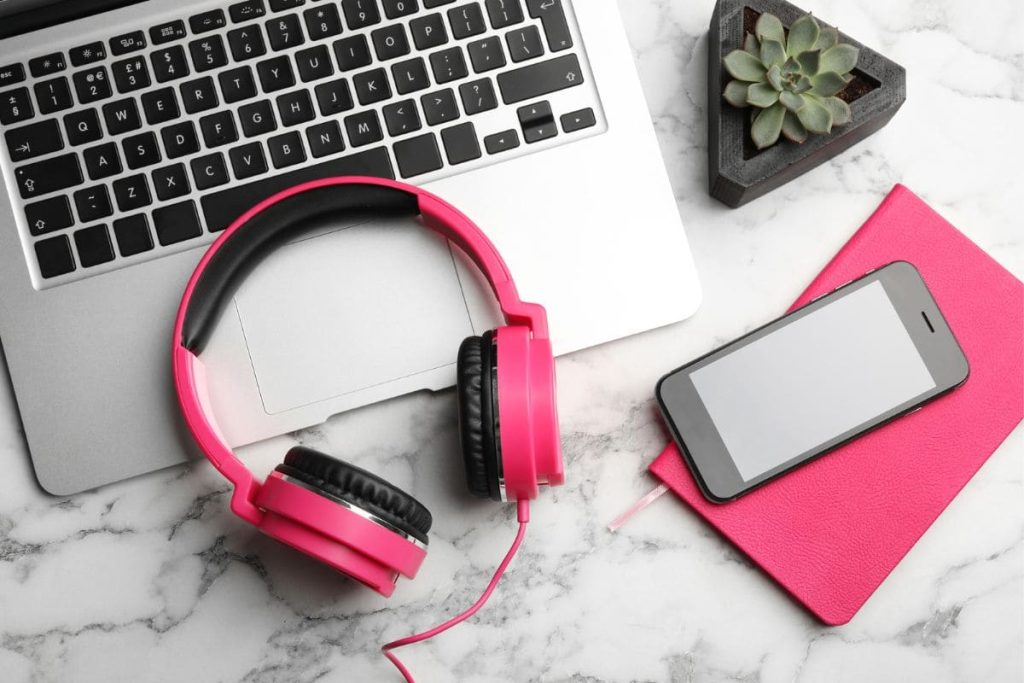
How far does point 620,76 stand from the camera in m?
0.68

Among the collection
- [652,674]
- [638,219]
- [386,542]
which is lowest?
[652,674]

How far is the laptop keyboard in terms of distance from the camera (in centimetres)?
65

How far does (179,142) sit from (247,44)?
10 centimetres

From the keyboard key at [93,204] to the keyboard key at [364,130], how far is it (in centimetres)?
19

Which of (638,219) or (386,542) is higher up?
(638,219)

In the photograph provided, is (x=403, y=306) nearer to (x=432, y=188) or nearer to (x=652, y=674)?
(x=432, y=188)

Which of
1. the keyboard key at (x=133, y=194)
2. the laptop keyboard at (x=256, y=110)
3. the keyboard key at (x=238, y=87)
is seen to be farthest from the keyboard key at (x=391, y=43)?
the keyboard key at (x=133, y=194)

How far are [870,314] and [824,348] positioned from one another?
5cm

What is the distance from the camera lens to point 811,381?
2.24ft

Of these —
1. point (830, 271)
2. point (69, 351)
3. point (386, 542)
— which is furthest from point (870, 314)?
point (69, 351)

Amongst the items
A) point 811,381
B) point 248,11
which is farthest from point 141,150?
point 811,381

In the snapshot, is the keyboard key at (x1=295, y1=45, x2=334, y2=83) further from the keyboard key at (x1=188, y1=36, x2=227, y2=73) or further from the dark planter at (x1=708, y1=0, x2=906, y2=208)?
the dark planter at (x1=708, y1=0, x2=906, y2=208)

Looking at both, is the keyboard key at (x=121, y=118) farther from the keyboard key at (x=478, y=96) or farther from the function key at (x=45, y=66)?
the keyboard key at (x=478, y=96)

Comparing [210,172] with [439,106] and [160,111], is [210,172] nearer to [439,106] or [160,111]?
[160,111]
